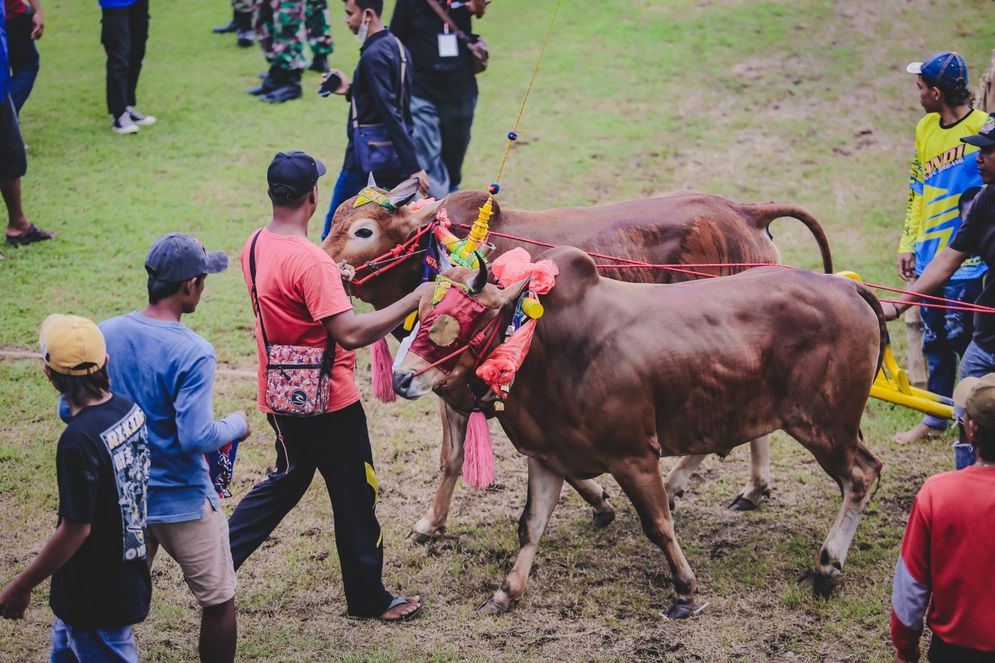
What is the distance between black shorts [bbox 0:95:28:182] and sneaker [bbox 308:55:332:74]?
16.7 ft

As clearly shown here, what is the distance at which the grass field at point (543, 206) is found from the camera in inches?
206

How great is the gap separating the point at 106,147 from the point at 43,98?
1.95 m

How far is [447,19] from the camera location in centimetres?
888

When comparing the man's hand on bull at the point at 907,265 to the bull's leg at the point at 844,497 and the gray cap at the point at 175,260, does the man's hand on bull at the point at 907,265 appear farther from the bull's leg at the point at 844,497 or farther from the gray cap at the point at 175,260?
the gray cap at the point at 175,260

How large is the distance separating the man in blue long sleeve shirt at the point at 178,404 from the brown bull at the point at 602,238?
178 centimetres

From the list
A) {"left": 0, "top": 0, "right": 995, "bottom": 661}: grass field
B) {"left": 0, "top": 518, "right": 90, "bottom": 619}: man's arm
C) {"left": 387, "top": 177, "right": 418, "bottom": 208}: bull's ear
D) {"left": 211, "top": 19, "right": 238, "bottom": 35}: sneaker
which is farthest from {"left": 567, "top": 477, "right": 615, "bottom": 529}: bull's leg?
{"left": 211, "top": 19, "right": 238, "bottom": 35}: sneaker

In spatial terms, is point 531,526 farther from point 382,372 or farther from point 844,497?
point 844,497

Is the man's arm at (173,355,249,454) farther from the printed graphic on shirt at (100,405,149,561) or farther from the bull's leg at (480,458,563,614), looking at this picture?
the bull's leg at (480,458,563,614)

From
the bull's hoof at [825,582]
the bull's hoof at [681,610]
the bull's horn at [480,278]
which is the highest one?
the bull's horn at [480,278]

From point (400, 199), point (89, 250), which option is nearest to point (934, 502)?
point (400, 199)

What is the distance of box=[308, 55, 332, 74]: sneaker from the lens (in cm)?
1344

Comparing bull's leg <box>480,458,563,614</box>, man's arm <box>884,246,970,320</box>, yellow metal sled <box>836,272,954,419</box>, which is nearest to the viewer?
bull's leg <box>480,458,563,614</box>

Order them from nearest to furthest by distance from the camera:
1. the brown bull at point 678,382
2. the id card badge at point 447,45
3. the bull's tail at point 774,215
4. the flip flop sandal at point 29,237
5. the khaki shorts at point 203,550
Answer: the khaki shorts at point 203,550, the brown bull at point 678,382, the bull's tail at point 774,215, the id card badge at point 447,45, the flip flop sandal at point 29,237

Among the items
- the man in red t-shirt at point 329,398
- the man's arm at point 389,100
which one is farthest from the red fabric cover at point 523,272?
the man's arm at point 389,100
